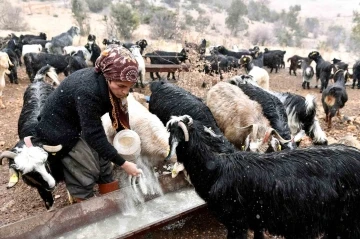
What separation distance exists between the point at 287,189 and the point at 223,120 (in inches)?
114

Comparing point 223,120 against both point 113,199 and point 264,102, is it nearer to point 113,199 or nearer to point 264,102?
point 264,102

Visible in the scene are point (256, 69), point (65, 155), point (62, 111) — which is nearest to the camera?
point (62, 111)

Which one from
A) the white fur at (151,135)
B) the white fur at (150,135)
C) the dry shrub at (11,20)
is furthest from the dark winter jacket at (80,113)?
the dry shrub at (11,20)

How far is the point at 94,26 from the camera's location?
100 feet

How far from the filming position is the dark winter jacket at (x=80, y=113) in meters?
3.14

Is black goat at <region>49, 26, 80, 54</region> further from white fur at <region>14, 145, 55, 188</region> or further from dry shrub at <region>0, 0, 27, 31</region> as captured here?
white fur at <region>14, 145, 55, 188</region>

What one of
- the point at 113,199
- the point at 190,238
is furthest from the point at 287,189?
the point at 113,199

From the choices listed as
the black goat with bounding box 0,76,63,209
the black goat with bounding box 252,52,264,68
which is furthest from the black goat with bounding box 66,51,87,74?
the black goat with bounding box 0,76,63,209

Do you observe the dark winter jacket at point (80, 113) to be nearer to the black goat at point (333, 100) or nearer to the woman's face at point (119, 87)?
the woman's face at point (119, 87)

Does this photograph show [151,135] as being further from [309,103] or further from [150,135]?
[309,103]

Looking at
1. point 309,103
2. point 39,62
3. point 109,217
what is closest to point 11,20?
point 39,62

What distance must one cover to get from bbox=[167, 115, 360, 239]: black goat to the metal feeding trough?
0.65 m

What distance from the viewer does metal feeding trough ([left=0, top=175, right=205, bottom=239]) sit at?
139 inches

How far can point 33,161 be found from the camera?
3568 millimetres
